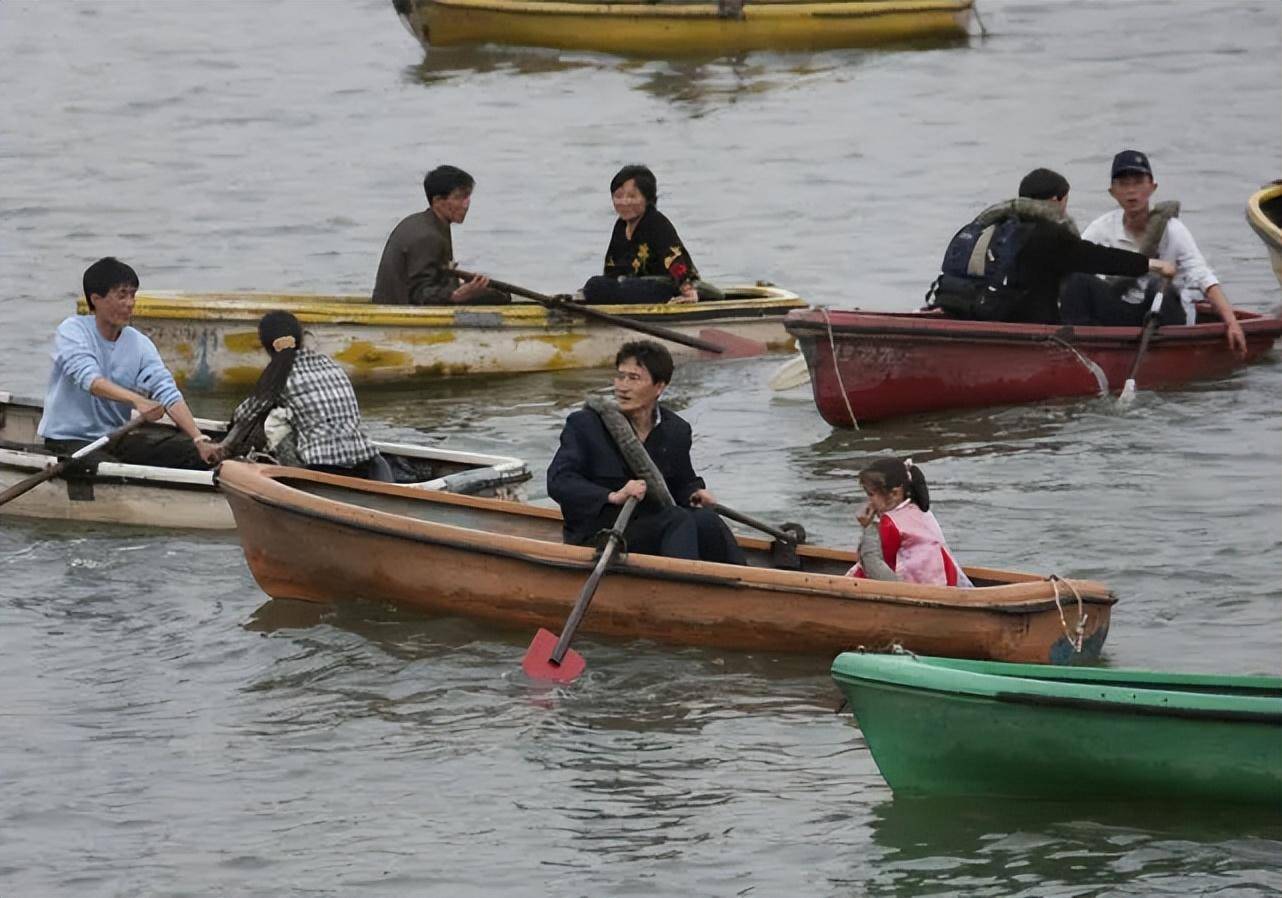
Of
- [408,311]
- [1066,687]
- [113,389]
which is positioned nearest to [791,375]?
[408,311]

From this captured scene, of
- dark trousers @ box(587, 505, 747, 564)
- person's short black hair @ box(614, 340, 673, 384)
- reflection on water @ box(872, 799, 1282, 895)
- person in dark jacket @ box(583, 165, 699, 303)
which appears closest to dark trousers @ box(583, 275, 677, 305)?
person in dark jacket @ box(583, 165, 699, 303)

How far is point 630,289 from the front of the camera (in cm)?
1427

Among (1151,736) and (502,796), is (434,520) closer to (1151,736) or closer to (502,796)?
(502,796)

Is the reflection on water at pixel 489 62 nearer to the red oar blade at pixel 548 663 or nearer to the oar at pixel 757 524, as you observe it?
the oar at pixel 757 524

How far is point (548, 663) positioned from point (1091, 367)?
5.08 metres

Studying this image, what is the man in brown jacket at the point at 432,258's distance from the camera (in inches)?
535

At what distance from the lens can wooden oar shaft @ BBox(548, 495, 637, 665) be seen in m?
8.88

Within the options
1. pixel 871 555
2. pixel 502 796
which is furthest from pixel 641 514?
pixel 502 796

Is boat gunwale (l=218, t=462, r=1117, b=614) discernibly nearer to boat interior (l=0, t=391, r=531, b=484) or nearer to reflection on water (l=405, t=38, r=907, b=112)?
boat interior (l=0, t=391, r=531, b=484)

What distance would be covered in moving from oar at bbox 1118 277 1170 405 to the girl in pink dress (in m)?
4.38

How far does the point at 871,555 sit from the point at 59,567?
3.95 meters

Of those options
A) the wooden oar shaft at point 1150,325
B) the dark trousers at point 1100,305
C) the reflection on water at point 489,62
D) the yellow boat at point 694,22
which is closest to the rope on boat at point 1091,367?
the wooden oar shaft at point 1150,325

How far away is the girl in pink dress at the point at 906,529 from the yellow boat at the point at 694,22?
18592 millimetres

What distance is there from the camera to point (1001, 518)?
38.0 feet
